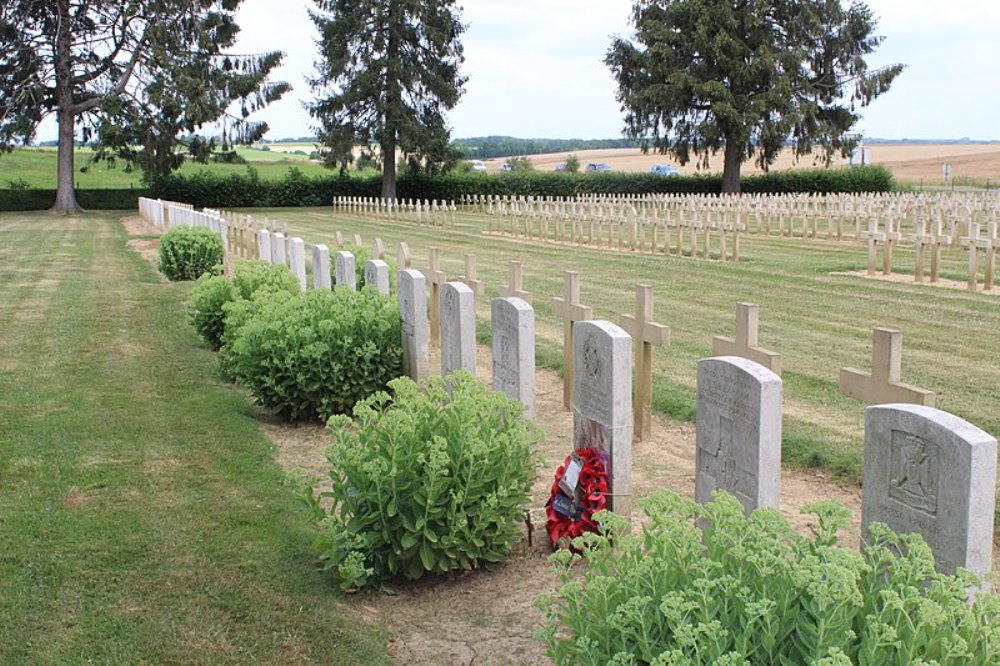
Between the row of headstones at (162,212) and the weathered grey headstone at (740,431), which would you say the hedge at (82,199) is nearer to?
the row of headstones at (162,212)

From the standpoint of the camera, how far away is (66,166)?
149 ft

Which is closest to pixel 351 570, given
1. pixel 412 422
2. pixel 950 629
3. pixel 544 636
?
pixel 412 422

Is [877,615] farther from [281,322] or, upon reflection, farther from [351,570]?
[281,322]

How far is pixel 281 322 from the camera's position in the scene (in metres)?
7.85

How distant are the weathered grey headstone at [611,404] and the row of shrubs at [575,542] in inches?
10.2

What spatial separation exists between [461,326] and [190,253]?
11481 millimetres

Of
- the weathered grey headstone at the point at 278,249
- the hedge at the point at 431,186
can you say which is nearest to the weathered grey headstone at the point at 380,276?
the weathered grey headstone at the point at 278,249

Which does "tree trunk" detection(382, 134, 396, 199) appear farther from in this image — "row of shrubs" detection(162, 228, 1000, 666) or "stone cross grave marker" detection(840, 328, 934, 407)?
"stone cross grave marker" detection(840, 328, 934, 407)

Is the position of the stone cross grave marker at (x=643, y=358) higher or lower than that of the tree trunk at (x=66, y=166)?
lower

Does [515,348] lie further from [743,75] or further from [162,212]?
[743,75]

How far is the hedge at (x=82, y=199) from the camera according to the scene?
46.7 m

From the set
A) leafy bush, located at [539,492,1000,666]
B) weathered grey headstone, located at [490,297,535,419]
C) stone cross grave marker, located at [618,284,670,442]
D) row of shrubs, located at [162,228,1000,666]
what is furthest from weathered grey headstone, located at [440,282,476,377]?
leafy bush, located at [539,492,1000,666]

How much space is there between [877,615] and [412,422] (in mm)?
2561

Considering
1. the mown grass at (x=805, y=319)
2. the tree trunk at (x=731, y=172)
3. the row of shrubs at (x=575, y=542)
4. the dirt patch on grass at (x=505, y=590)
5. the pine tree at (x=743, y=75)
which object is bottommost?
the dirt patch on grass at (x=505, y=590)
